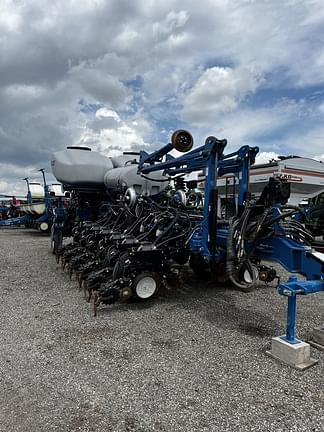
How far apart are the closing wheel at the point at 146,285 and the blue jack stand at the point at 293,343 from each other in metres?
1.80

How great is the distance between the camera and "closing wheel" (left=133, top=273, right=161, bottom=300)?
435 cm

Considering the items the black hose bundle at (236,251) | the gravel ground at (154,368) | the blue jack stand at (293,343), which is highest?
the black hose bundle at (236,251)

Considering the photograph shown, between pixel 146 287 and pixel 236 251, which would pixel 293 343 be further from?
pixel 146 287

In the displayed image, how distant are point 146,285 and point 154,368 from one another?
1616 mm

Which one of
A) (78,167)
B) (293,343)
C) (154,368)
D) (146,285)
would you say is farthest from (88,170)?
(293,343)

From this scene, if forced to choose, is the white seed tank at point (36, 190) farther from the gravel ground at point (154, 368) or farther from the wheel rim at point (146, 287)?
the wheel rim at point (146, 287)

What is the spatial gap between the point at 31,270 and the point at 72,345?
406cm

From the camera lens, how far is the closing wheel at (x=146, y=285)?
171 inches

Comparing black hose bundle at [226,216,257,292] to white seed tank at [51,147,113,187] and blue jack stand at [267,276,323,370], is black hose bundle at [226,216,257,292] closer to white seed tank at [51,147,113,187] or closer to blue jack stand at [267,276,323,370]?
blue jack stand at [267,276,323,370]

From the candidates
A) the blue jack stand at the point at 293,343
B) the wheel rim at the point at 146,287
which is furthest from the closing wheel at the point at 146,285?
the blue jack stand at the point at 293,343

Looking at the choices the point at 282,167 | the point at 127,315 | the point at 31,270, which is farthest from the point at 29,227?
the point at 127,315

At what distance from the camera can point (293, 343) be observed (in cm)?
296

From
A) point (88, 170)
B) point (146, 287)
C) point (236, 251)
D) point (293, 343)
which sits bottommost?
point (293, 343)

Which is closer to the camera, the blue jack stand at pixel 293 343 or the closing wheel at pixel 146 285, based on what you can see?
the blue jack stand at pixel 293 343
